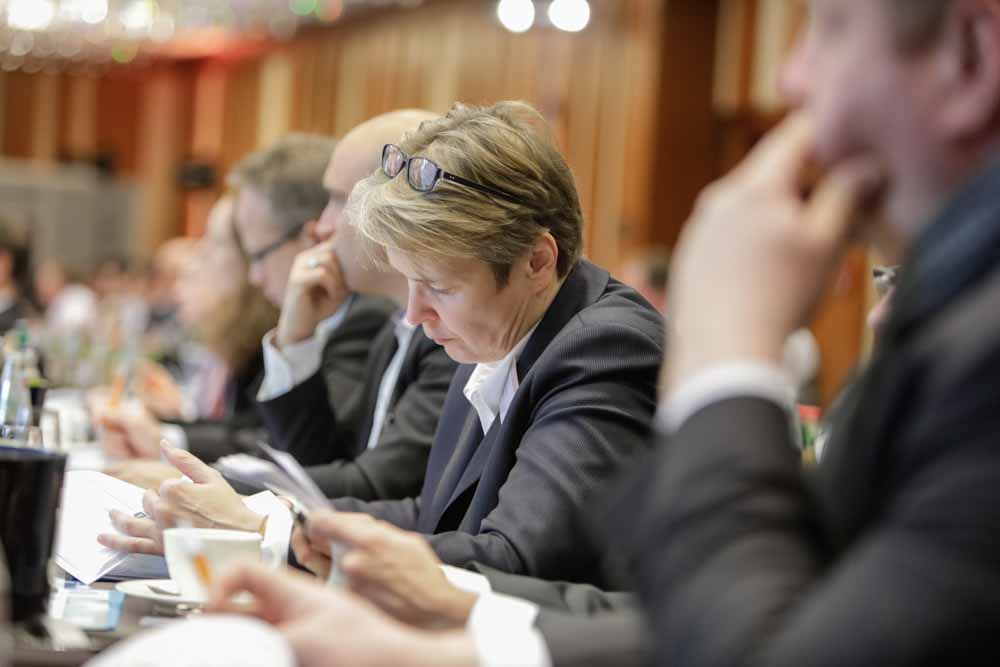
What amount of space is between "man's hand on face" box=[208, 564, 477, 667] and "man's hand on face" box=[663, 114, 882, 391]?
0.28m

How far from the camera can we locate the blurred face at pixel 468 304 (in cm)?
195

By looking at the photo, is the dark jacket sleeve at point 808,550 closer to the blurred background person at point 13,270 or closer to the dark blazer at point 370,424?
the dark blazer at point 370,424

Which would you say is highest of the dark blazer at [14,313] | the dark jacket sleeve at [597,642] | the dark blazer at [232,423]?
the dark jacket sleeve at [597,642]

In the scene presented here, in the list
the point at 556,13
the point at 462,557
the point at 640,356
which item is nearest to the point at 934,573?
the point at 462,557

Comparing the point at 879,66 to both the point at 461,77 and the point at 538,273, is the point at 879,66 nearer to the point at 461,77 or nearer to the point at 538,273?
the point at 538,273

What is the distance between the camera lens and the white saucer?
1.50 meters

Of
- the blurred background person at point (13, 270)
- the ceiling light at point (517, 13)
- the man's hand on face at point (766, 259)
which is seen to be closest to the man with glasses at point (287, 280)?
the man's hand on face at point (766, 259)

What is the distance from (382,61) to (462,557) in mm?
9710

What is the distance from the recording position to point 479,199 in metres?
1.90

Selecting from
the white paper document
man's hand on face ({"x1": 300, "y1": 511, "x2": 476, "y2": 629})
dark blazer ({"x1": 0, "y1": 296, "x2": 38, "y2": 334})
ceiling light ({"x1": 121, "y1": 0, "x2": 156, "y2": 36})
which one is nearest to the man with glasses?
the white paper document

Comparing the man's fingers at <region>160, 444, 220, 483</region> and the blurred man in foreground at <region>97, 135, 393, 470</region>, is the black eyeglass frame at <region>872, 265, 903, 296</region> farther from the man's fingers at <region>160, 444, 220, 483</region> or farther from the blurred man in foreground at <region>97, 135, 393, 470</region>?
the blurred man in foreground at <region>97, 135, 393, 470</region>

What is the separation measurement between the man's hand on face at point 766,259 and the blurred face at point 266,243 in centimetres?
259

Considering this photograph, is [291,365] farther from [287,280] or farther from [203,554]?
[203,554]

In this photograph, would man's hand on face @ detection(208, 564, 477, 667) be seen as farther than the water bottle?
No
